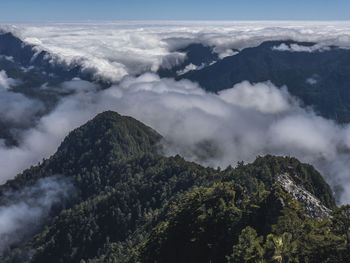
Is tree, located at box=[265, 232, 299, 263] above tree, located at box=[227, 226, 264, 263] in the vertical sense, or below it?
above

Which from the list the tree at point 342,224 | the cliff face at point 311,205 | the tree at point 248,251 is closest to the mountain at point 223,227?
the cliff face at point 311,205

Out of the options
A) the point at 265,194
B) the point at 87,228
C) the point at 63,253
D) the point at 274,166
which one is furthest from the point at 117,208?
the point at 265,194

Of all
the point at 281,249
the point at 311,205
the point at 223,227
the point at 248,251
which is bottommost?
the point at 311,205

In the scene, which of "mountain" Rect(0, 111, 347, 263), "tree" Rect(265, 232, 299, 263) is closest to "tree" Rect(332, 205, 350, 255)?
"mountain" Rect(0, 111, 347, 263)

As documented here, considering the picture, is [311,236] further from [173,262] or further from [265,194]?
[173,262]

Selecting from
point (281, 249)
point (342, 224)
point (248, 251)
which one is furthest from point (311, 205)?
point (281, 249)

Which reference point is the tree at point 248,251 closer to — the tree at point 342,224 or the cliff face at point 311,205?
the tree at point 342,224

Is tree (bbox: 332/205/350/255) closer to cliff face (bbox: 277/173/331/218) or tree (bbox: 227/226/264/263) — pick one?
tree (bbox: 227/226/264/263)

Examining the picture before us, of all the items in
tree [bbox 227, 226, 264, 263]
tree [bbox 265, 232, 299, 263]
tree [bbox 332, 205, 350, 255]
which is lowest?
tree [bbox 227, 226, 264, 263]

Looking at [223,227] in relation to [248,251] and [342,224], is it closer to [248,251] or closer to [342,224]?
[248,251]

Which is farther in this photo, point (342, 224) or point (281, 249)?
point (342, 224)

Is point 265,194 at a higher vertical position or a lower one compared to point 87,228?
higher
